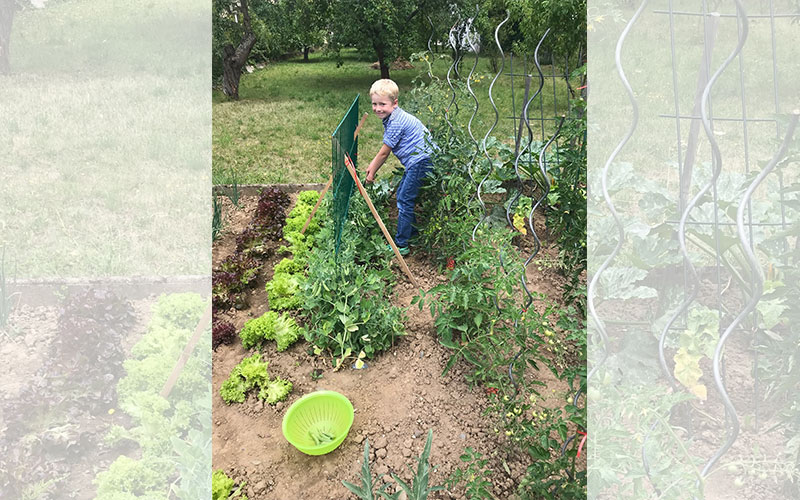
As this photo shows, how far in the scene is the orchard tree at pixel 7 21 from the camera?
2.13 m

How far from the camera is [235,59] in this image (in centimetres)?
1166

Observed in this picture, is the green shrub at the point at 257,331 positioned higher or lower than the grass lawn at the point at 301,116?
lower

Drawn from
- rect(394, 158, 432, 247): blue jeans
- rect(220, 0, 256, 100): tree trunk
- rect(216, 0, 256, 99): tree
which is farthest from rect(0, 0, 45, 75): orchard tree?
rect(220, 0, 256, 100): tree trunk

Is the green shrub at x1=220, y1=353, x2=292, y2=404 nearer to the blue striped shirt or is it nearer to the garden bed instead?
the garden bed

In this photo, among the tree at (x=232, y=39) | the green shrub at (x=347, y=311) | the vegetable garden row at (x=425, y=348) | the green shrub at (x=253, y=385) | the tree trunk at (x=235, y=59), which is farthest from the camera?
the tree trunk at (x=235, y=59)

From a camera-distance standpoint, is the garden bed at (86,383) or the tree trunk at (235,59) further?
the tree trunk at (235,59)

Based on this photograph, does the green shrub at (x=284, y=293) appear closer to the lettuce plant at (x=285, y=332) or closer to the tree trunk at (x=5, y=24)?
the lettuce plant at (x=285, y=332)

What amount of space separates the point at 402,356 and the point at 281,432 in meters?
0.79

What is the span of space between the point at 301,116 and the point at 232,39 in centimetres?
373

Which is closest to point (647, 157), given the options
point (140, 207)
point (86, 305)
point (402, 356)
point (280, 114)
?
point (402, 356)

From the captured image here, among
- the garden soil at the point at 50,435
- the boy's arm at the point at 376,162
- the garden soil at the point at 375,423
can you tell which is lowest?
the garden soil at the point at 375,423

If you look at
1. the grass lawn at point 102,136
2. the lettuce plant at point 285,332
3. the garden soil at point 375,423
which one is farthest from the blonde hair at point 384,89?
the lettuce plant at point 285,332

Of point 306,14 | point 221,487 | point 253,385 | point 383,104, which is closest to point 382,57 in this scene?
point 306,14

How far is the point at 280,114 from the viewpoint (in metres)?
9.62
